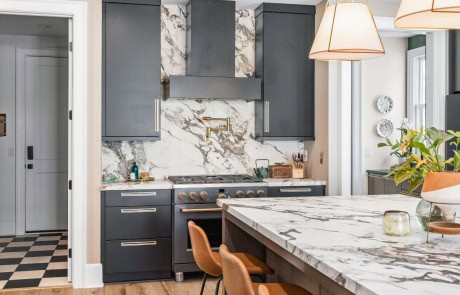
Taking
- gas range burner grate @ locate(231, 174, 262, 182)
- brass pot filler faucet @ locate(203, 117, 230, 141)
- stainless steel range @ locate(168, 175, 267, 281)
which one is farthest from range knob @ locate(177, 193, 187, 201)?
brass pot filler faucet @ locate(203, 117, 230, 141)

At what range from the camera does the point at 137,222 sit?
4633mm

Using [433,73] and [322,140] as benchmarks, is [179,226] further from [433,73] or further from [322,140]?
[433,73]

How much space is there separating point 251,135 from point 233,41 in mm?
965

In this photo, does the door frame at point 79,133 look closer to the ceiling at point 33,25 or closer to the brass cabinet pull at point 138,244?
the brass cabinet pull at point 138,244

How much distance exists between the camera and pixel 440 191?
220 centimetres

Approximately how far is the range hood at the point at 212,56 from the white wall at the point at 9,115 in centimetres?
270

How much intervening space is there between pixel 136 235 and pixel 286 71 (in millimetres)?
2084

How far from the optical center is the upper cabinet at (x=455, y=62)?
90.4 inches

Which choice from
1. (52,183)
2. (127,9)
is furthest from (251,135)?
(52,183)

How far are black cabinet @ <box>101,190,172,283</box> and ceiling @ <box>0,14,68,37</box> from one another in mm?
2411

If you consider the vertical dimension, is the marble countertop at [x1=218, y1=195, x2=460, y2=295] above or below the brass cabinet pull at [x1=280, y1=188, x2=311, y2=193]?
above

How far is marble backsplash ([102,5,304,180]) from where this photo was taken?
516 centimetres

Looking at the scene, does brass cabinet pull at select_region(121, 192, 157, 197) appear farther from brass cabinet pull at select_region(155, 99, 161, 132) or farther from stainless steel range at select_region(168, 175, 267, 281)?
brass cabinet pull at select_region(155, 99, 161, 132)

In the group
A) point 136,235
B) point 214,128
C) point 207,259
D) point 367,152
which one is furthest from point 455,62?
point 367,152
